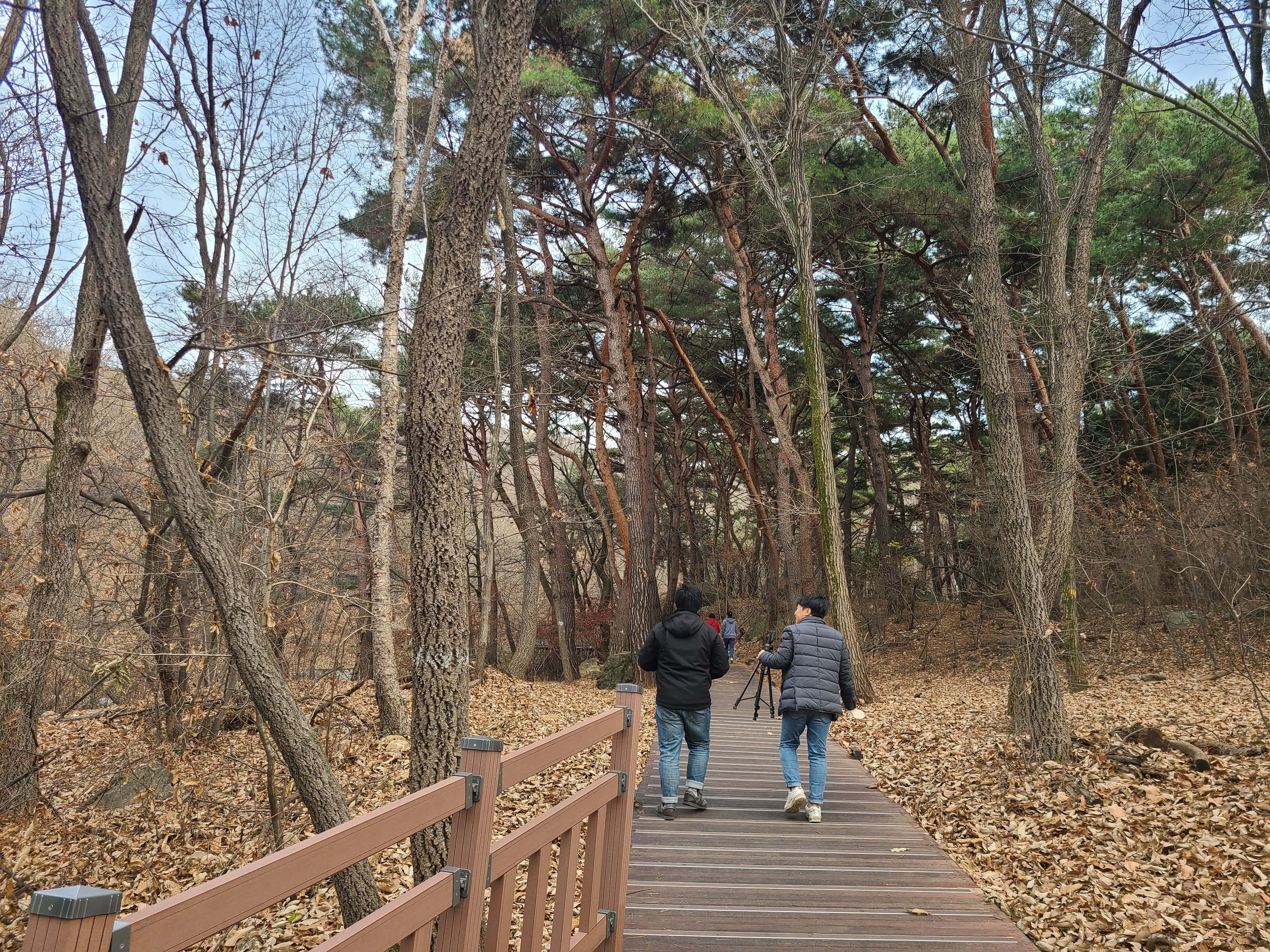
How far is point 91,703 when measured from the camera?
1127cm

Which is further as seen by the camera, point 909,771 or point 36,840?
point 909,771

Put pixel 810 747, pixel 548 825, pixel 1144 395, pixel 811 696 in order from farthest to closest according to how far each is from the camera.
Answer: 1. pixel 1144 395
2. pixel 810 747
3. pixel 811 696
4. pixel 548 825

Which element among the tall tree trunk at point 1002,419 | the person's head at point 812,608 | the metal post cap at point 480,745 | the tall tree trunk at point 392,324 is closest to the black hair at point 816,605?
the person's head at point 812,608

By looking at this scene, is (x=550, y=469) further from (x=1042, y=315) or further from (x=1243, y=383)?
(x=1243, y=383)

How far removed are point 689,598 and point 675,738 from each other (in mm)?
1076

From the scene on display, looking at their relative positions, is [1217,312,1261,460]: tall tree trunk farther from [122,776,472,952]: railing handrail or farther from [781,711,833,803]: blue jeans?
[122,776,472,952]: railing handrail

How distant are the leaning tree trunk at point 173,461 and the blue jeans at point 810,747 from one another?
10.2ft

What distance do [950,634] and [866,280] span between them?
863 cm

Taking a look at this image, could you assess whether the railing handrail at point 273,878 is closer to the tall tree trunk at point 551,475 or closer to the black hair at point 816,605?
the black hair at point 816,605

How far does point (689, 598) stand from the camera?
21.0 ft

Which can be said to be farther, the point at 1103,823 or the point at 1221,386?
the point at 1221,386

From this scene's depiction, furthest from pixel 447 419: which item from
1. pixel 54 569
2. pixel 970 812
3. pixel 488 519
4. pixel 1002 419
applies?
pixel 488 519

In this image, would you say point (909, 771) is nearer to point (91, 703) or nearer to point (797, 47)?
point (91, 703)

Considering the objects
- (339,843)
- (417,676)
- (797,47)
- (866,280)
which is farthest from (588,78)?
(339,843)
